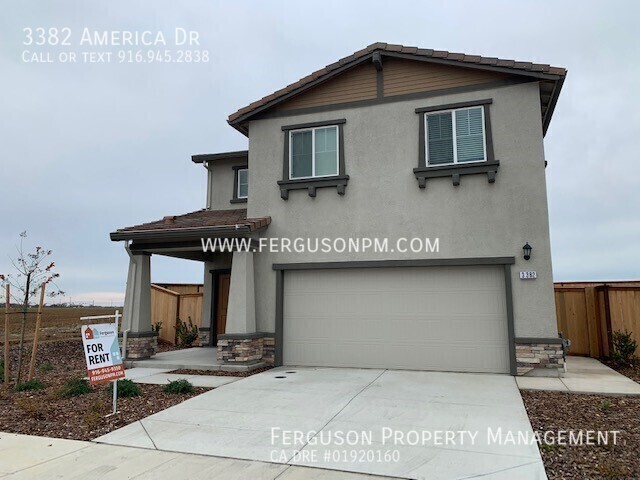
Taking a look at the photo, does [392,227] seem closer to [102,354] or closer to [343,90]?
[343,90]

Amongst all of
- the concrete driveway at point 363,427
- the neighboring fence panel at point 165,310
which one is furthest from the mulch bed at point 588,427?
the neighboring fence panel at point 165,310

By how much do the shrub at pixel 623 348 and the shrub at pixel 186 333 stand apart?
12.2m

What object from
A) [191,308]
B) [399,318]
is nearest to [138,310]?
[191,308]

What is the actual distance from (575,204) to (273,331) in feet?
40.8

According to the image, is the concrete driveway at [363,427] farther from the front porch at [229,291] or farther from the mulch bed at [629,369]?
the mulch bed at [629,369]

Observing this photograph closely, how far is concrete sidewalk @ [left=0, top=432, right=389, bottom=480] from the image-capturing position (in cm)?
416

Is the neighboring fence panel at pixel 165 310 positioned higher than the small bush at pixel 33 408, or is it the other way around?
the neighboring fence panel at pixel 165 310

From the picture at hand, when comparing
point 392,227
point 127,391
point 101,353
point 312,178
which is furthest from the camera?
point 312,178

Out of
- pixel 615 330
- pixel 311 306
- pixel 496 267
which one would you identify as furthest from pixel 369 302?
pixel 615 330

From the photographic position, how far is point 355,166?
1030cm

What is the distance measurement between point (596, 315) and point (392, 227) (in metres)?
6.23

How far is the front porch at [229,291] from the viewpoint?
32.4 feet

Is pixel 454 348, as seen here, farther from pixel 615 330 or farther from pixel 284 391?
pixel 615 330

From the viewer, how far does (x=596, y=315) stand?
1142 cm
